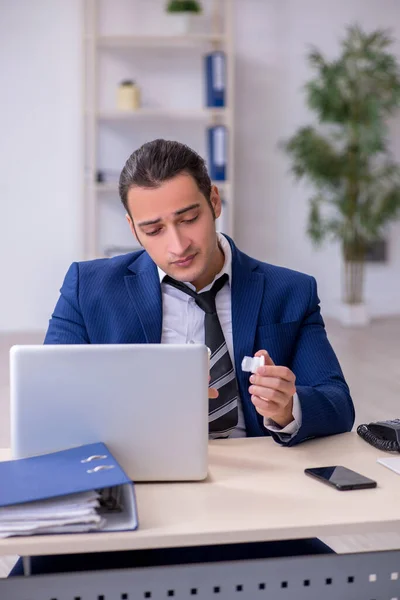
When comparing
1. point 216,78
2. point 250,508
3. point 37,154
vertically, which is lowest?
point 250,508

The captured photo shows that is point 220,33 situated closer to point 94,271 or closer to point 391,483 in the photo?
point 94,271

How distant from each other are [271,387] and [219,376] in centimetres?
37

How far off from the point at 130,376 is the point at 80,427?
0.38 ft

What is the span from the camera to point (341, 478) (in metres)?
1.41

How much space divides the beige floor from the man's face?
1232 mm

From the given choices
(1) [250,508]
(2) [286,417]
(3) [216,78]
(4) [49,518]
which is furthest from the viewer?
(3) [216,78]

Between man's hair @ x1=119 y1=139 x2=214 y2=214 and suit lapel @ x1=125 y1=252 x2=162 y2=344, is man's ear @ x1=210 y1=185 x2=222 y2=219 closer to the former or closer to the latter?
man's hair @ x1=119 y1=139 x2=214 y2=214

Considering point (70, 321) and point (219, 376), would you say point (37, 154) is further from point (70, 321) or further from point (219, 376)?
point (219, 376)

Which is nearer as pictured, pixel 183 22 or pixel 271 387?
pixel 271 387

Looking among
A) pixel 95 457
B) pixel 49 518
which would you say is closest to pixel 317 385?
pixel 95 457

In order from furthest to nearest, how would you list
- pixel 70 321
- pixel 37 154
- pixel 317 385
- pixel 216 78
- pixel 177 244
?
pixel 37 154 < pixel 216 78 < pixel 70 321 < pixel 317 385 < pixel 177 244

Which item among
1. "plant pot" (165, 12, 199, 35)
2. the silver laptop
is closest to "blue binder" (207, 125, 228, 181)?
"plant pot" (165, 12, 199, 35)

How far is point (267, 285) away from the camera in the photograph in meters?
1.97

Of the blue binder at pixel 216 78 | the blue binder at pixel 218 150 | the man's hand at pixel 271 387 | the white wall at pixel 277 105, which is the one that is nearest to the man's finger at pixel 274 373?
the man's hand at pixel 271 387
